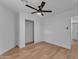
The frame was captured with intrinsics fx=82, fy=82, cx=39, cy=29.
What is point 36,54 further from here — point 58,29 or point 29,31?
point 58,29

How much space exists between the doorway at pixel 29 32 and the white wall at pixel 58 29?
4.49ft

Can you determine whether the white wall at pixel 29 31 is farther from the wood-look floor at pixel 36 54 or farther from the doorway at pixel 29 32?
the wood-look floor at pixel 36 54

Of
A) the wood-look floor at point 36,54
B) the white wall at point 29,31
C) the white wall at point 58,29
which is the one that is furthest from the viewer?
the white wall at point 29,31

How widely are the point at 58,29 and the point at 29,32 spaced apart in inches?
88.2

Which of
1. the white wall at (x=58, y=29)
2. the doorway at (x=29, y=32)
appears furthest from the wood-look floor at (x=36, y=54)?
the doorway at (x=29, y=32)

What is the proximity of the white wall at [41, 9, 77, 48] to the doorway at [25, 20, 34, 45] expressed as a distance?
137 cm

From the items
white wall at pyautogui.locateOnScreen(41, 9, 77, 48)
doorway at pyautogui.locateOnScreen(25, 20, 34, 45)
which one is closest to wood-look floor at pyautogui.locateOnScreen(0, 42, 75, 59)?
white wall at pyautogui.locateOnScreen(41, 9, 77, 48)

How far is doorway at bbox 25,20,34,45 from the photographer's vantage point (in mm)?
6094

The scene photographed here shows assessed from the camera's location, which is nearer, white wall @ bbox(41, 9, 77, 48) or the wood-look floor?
the wood-look floor

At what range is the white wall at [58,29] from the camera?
17.5 feet

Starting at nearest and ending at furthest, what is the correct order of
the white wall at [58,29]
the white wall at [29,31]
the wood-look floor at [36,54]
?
the wood-look floor at [36,54] → the white wall at [58,29] → the white wall at [29,31]

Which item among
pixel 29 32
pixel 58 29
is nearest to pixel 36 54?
pixel 29 32

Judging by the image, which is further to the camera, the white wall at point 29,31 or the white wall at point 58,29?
the white wall at point 29,31

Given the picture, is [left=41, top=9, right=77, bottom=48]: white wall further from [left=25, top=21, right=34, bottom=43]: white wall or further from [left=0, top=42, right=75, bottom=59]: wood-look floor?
[left=25, top=21, right=34, bottom=43]: white wall
